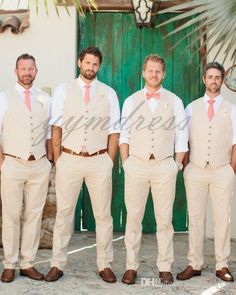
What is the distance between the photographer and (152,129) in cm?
429

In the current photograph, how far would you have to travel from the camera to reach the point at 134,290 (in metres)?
4.14

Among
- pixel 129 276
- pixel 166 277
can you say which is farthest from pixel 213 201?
pixel 129 276

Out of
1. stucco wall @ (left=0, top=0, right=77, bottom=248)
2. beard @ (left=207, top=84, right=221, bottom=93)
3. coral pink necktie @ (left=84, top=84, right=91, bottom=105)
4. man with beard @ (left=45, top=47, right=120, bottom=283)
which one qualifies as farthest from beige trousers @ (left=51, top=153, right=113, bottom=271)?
stucco wall @ (left=0, top=0, right=77, bottom=248)

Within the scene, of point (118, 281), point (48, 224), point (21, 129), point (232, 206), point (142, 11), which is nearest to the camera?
point (21, 129)

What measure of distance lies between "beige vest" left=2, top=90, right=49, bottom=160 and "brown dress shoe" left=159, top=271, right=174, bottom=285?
1.20m

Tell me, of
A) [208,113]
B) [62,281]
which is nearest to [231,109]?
[208,113]

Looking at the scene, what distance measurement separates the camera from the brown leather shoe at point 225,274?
4348 millimetres

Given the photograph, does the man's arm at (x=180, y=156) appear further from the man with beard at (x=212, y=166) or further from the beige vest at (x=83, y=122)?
the beige vest at (x=83, y=122)

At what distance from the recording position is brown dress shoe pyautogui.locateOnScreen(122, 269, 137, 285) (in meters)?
4.27

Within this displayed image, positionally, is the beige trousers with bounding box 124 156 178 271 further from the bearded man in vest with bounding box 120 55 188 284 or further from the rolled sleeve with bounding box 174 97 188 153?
the rolled sleeve with bounding box 174 97 188 153

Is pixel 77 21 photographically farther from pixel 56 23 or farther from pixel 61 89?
pixel 61 89

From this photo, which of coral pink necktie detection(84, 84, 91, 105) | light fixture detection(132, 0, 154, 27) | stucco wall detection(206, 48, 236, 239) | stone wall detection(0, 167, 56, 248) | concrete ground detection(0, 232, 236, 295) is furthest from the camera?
stucco wall detection(206, 48, 236, 239)

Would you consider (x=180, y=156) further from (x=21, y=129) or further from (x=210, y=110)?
(x=21, y=129)

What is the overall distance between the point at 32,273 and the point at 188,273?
1.12 meters
